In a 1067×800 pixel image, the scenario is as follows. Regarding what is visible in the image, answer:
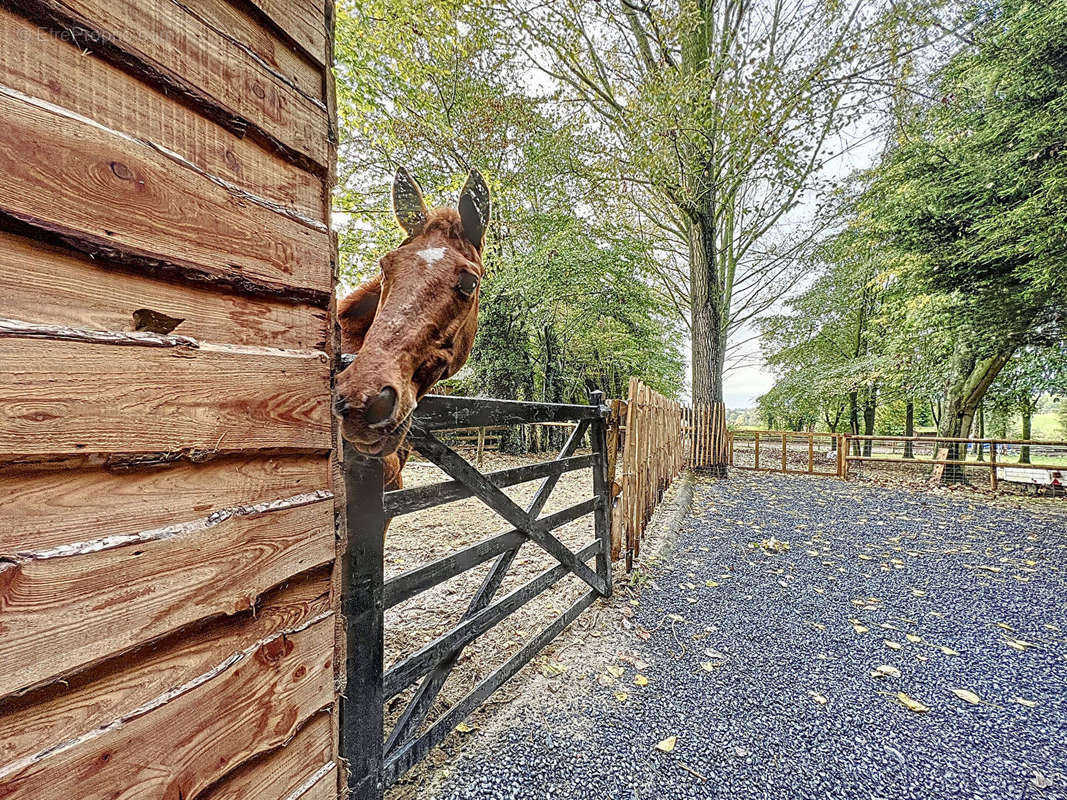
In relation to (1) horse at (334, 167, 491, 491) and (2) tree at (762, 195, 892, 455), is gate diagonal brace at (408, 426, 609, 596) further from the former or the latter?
(2) tree at (762, 195, 892, 455)

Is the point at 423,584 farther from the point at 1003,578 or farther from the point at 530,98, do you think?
the point at 530,98

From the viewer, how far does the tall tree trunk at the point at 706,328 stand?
987 centimetres

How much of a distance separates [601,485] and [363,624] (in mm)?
2436

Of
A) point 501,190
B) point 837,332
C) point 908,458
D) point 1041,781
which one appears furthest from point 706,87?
point 837,332

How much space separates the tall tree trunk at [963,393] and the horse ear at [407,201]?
12981 mm

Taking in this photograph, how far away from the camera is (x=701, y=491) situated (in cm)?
862

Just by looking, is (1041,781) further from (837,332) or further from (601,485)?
(837,332)

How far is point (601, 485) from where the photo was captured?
3.63m

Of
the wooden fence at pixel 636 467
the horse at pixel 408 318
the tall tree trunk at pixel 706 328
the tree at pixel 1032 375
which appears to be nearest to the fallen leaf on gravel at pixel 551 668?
the wooden fence at pixel 636 467

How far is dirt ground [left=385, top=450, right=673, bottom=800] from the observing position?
2285 mm

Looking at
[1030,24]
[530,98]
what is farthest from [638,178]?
[1030,24]

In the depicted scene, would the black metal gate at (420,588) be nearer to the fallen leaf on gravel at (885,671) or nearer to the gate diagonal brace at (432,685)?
the gate diagonal brace at (432,685)

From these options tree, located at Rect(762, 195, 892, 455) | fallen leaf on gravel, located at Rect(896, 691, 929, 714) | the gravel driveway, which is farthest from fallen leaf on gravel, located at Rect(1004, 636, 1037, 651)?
tree, located at Rect(762, 195, 892, 455)

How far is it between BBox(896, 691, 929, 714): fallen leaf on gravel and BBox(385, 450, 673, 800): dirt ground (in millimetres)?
1725
